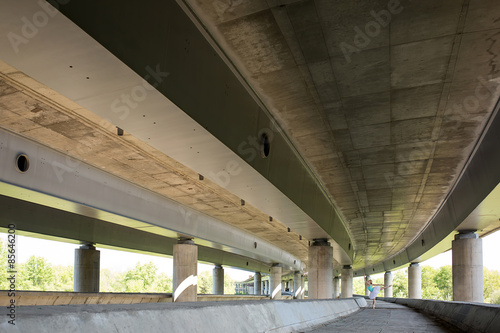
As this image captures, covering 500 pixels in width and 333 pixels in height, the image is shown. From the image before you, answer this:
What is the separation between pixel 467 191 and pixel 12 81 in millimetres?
18513

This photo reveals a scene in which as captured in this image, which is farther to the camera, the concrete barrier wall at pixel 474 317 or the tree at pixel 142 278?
the tree at pixel 142 278

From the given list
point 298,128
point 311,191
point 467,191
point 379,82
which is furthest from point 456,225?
point 379,82

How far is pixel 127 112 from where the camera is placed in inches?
373

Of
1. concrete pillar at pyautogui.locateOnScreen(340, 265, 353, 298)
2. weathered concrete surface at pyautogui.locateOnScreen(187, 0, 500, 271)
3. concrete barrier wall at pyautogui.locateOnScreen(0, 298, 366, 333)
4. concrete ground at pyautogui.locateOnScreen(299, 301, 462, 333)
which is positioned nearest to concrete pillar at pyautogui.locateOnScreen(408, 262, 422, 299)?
concrete pillar at pyautogui.locateOnScreen(340, 265, 353, 298)

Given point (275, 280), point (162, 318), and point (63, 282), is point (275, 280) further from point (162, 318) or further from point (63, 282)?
point (63, 282)

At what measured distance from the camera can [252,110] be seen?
12.6m

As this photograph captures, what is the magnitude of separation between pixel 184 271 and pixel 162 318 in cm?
2785

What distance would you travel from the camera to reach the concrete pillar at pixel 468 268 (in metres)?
26.7

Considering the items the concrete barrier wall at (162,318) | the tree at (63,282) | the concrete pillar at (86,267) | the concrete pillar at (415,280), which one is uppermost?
the concrete barrier wall at (162,318)

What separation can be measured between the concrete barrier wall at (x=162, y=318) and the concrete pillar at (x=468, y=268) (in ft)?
65.7

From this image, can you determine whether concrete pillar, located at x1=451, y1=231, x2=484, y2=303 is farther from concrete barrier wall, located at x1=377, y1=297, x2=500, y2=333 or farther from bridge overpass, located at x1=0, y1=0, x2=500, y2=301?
concrete barrier wall, located at x1=377, y1=297, x2=500, y2=333

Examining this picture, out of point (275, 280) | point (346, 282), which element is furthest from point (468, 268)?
point (346, 282)

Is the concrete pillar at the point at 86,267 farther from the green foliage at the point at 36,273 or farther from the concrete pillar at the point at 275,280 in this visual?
the green foliage at the point at 36,273

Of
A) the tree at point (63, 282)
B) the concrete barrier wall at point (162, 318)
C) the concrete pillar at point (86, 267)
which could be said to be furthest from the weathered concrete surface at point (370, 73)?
the tree at point (63, 282)
